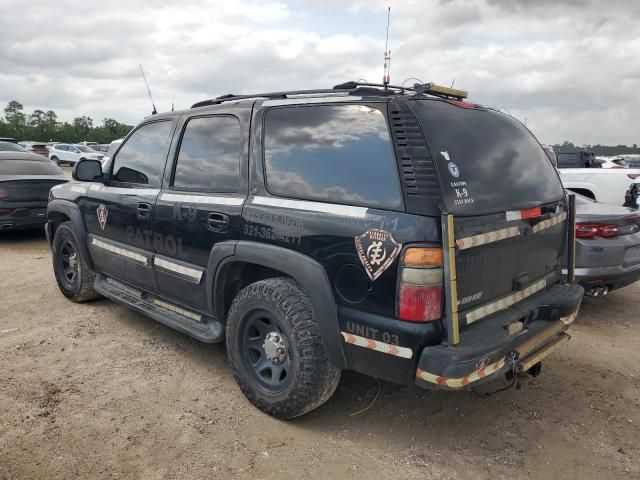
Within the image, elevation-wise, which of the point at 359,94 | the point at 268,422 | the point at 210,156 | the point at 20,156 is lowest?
the point at 268,422

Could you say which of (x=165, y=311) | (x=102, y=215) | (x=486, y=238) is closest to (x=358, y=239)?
(x=486, y=238)

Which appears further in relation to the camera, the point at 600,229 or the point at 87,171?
the point at 600,229

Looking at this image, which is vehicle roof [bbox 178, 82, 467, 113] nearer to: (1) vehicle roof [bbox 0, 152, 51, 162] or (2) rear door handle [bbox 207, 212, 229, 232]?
(2) rear door handle [bbox 207, 212, 229, 232]

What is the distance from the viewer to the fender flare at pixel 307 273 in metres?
2.70

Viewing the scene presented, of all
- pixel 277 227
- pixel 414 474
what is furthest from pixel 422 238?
pixel 414 474

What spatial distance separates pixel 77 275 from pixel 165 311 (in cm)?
166

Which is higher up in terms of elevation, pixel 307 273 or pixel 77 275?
pixel 307 273

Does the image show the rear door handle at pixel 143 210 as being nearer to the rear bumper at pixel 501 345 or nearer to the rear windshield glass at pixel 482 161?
the rear windshield glass at pixel 482 161

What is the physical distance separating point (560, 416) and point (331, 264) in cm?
186

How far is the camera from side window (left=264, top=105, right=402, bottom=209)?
2.62m

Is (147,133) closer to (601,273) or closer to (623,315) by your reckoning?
(601,273)

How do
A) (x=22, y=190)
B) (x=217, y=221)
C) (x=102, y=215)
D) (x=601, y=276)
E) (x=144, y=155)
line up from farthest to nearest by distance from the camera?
1. (x=22, y=190)
2. (x=601, y=276)
3. (x=102, y=215)
4. (x=144, y=155)
5. (x=217, y=221)

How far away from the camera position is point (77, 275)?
5039 millimetres

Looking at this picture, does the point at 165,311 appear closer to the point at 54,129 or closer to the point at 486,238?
the point at 486,238
